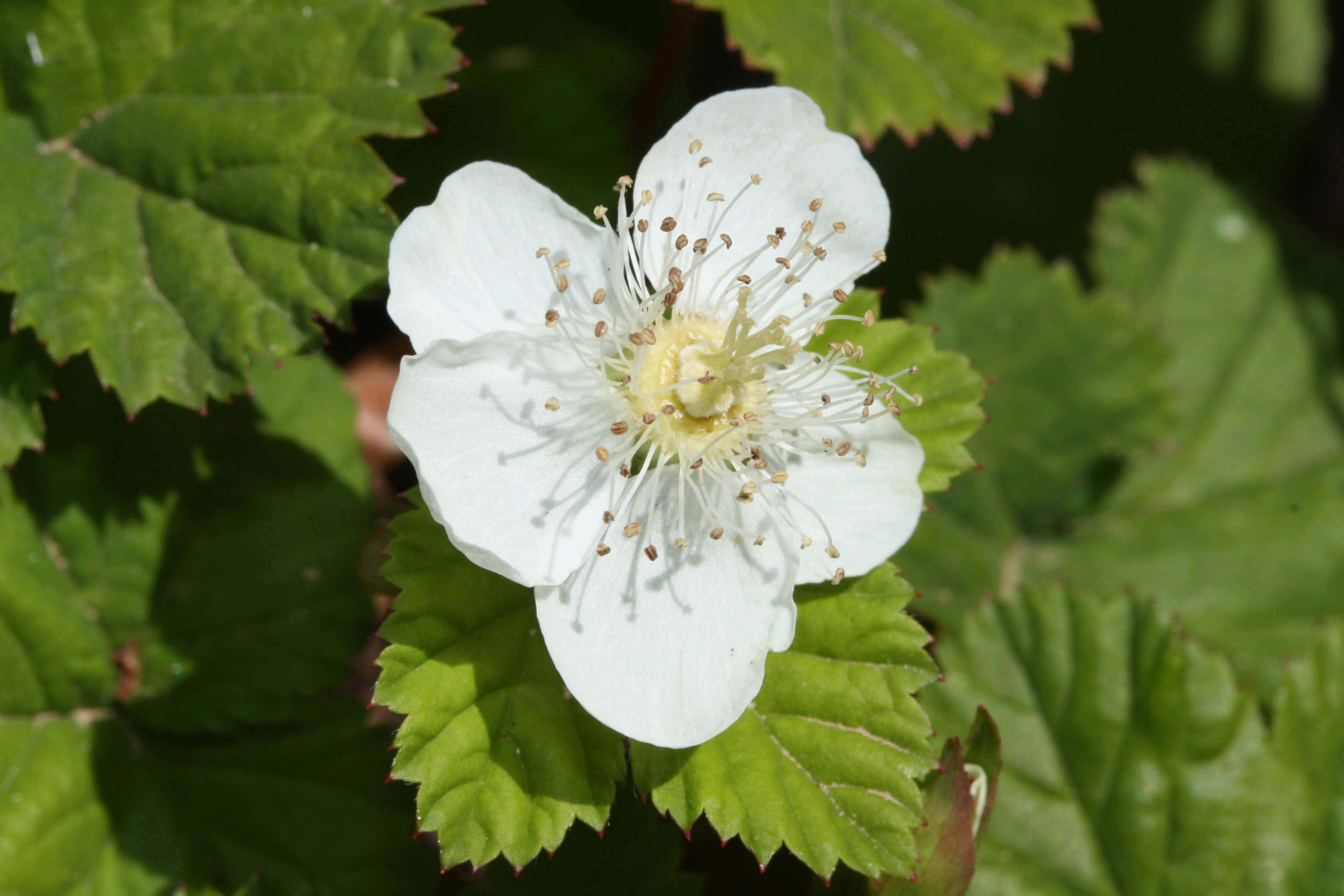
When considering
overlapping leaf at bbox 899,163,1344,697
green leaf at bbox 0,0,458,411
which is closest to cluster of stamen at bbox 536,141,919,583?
green leaf at bbox 0,0,458,411

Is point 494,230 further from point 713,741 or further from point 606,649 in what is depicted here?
point 713,741

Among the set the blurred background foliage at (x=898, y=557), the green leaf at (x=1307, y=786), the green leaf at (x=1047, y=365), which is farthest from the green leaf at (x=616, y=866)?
the green leaf at (x=1047, y=365)

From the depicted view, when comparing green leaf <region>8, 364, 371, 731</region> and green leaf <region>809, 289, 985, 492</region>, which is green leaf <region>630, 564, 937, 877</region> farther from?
green leaf <region>8, 364, 371, 731</region>

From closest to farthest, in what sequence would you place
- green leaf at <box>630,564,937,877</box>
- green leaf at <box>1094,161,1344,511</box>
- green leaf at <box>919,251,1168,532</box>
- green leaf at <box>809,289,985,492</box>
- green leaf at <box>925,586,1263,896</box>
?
green leaf at <box>630,564,937,877</box>
green leaf at <box>809,289,985,492</box>
green leaf at <box>925,586,1263,896</box>
green leaf at <box>919,251,1168,532</box>
green leaf at <box>1094,161,1344,511</box>

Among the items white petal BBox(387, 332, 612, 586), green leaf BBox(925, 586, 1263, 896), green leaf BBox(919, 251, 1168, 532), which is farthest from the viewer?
green leaf BBox(919, 251, 1168, 532)

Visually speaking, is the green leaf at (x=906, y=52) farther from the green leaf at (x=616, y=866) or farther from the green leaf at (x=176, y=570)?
the green leaf at (x=616, y=866)

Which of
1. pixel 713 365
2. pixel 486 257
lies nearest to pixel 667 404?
pixel 713 365

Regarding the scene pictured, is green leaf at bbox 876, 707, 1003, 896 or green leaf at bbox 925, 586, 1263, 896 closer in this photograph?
green leaf at bbox 876, 707, 1003, 896

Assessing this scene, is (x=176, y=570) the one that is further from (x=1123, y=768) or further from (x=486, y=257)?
(x=1123, y=768)
